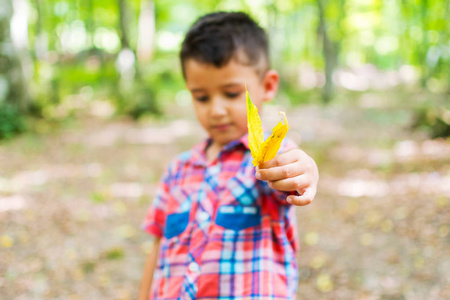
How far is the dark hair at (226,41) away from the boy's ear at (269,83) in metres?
0.03

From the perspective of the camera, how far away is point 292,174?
1067 millimetres

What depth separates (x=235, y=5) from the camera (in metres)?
19.8

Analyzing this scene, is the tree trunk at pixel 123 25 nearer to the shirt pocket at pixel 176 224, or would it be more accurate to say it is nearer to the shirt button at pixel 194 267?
the shirt pocket at pixel 176 224

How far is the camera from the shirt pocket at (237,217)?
1511mm

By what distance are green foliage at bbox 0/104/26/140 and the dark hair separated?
8477 millimetres

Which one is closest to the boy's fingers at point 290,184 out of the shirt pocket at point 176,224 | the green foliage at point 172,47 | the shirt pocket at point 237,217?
the shirt pocket at point 237,217

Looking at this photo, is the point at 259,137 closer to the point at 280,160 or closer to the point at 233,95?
the point at 280,160

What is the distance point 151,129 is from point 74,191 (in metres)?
5.09

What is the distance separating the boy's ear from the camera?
1732 millimetres

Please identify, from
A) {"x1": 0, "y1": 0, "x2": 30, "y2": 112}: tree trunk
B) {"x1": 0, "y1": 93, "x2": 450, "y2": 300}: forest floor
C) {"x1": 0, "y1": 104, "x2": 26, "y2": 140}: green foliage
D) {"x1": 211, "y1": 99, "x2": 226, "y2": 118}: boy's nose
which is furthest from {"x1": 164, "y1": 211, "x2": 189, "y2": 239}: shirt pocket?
{"x1": 0, "y1": 0, "x2": 30, "y2": 112}: tree trunk

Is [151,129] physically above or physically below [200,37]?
below

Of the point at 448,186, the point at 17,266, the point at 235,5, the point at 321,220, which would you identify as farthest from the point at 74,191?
the point at 235,5

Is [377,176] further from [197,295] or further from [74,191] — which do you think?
[197,295]

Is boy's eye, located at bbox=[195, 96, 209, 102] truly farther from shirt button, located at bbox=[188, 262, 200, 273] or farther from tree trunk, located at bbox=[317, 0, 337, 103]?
tree trunk, located at bbox=[317, 0, 337, 103]
